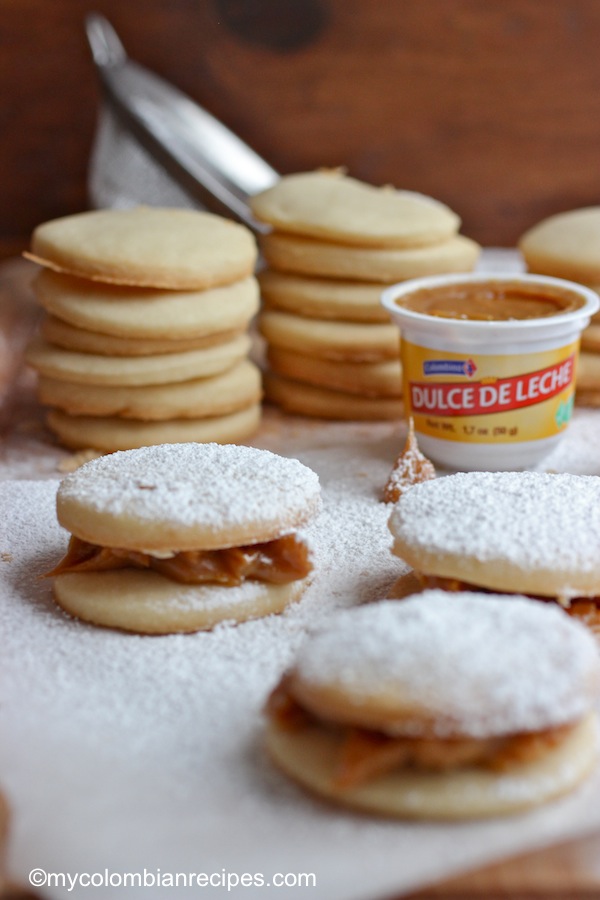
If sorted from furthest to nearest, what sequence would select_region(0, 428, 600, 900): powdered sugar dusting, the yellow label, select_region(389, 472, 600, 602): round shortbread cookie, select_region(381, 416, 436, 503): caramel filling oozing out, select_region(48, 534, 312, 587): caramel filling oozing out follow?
the yellow label, select_region(381, 416, 436, 503): caramel filling oozing out, select_region(48, 534, 312, 587): caramel filling oozing out, select_region(389, 472, 600, 602): round shortbread cookie, select_region(0, 428, 600, 900): powdered sugar dusting

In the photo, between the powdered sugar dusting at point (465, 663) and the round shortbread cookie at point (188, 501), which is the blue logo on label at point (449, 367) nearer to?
the round shortbread cookie at point (188, 501)

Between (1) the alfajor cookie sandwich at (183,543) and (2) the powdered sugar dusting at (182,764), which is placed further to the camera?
(1) the alfajor cookie sandwich at (183,543)

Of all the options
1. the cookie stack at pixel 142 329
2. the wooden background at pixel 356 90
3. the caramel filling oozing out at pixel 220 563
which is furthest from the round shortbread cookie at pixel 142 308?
the wooden background at pixel 356 90

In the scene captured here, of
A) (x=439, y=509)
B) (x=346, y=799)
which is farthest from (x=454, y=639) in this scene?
(x=439, y=509)

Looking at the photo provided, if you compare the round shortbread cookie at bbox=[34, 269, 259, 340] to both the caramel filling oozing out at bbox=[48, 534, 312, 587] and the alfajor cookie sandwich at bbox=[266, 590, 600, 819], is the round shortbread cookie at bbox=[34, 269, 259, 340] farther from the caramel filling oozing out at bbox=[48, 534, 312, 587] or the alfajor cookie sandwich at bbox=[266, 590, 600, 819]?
the alfajor cookie sandwich at bbox=[266, 590, 600, 819]

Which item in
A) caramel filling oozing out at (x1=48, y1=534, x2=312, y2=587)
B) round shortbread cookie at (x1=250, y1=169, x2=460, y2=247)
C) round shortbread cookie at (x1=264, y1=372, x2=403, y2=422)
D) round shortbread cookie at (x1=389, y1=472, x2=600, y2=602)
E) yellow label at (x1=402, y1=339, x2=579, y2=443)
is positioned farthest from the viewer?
round shortbread cookie at (x1=264, y1=372, x2=403, y2=422)

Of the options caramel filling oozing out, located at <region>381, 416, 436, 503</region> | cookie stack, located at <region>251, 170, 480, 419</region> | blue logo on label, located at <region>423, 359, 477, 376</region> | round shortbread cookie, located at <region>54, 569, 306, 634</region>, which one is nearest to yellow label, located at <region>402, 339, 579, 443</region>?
blue logo on label, located at <region>423, 359, 477, 376</region>

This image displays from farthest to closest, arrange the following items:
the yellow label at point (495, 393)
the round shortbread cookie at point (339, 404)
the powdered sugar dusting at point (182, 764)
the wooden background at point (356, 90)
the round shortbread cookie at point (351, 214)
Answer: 1. the wooden background at point (356, 90)
2. the round shortbread cookie at point (339, 404)
3. the round shortbread cookie at point (351, 214)
4. the yellow label at point (495, 393)
5. the powdered sugar dusting at point (182, 764)
